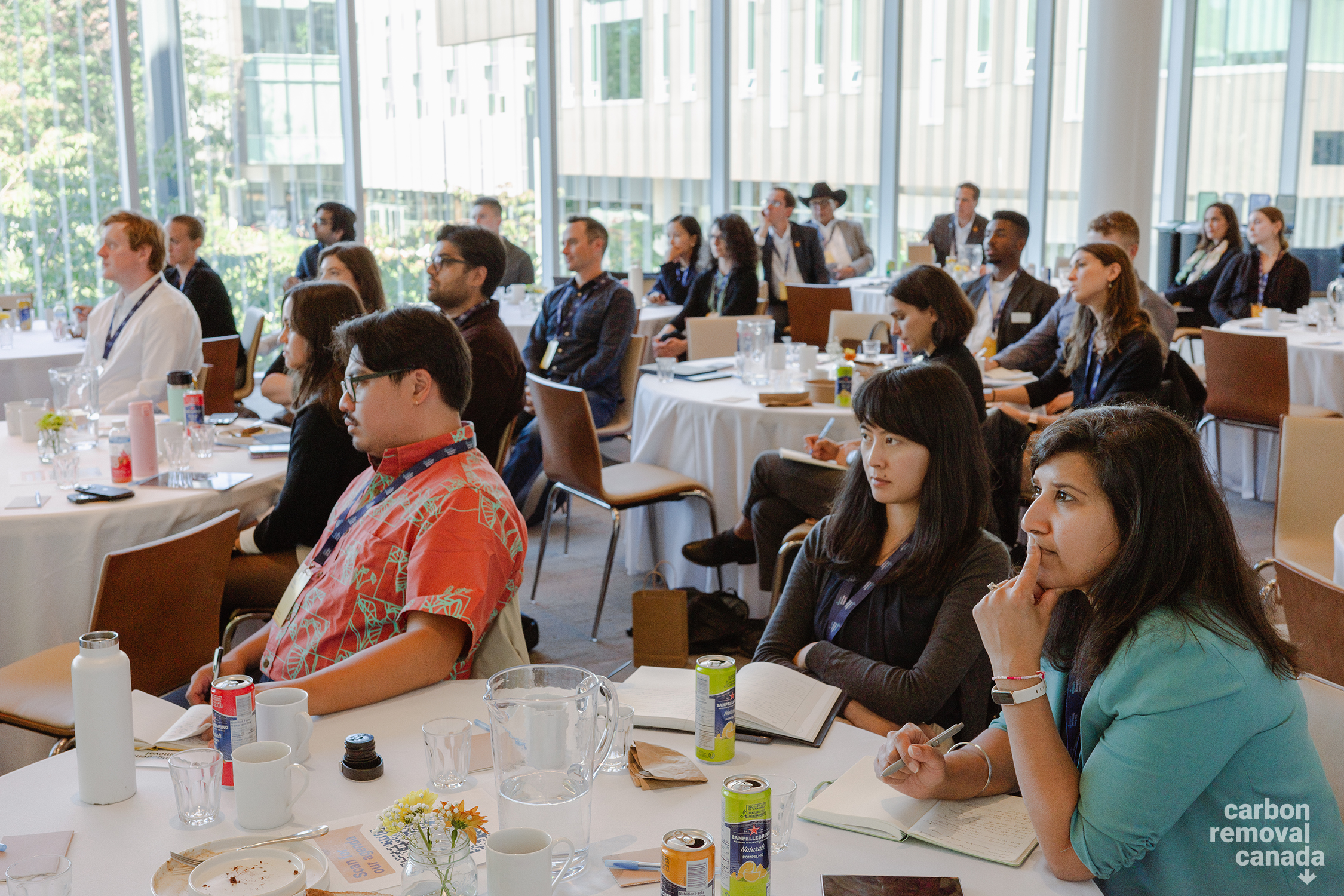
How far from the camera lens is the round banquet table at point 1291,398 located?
18.6 ft

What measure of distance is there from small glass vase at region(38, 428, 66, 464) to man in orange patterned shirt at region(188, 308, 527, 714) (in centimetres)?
133

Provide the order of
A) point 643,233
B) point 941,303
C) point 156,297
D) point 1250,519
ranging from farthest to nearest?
point 643,233 < point 1250,519 < point 156,297 < point 941,303

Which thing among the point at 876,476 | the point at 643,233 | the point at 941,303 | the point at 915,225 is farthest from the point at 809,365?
the point at 915,225

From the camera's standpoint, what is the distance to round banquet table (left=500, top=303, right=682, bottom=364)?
22.1 ft

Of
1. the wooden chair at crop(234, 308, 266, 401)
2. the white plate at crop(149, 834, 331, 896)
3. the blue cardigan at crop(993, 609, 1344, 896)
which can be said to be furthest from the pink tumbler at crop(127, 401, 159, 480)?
the wooden chair at crop(234, 308, 266, 401)

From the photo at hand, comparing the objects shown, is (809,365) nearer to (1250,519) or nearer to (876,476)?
(1250,519)

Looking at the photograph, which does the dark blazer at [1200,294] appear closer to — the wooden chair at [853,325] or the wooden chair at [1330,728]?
the wooden chair at [853,325]

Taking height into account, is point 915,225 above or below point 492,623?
above

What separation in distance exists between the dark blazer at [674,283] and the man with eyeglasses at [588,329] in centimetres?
192

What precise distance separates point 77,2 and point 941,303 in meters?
5.73

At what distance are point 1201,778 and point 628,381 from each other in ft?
14.6

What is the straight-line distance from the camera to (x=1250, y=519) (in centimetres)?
565

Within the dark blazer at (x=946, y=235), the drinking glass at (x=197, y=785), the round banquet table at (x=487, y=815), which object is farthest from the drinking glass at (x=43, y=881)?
the dark blazer at (x=946, y=235)

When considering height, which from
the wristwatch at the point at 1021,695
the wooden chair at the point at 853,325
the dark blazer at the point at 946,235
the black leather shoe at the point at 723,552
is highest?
the dark blazer at the point at 946,235
